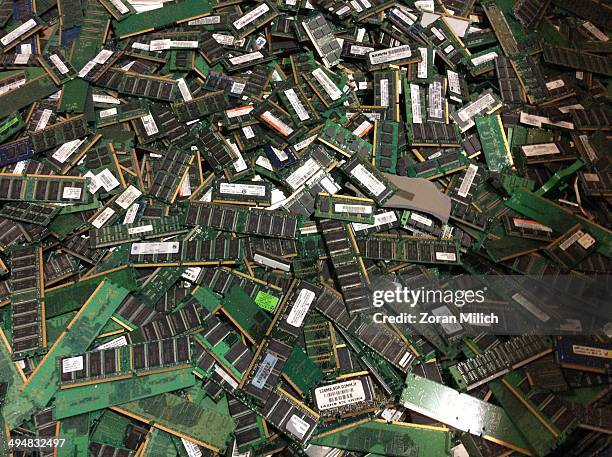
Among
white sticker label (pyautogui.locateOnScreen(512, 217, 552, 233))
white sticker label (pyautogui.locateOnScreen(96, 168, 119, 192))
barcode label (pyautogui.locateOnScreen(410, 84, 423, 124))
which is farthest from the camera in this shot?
barcode label (pyautogui.locateOnScreen(410, 84, 423, 124))

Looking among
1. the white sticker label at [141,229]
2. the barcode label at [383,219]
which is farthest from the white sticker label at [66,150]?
the barcode label at [383,219]

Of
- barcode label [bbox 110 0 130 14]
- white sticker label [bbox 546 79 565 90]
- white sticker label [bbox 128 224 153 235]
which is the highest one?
barcode label [bbox 110 0 130 14]

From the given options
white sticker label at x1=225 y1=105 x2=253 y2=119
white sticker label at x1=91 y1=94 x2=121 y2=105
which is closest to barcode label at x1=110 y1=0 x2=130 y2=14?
white sticker label at x1=91 y1=94 x2=121 y2=105

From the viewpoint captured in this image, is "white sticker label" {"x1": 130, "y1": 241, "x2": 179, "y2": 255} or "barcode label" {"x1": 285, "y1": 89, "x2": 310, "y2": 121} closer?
"white sticker label" {"x1": 130, "y1": 241, "x2": 179, "y2": 255}

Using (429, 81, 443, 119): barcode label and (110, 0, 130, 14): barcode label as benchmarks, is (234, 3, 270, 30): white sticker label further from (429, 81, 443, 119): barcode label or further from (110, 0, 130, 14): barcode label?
(429, 81, 443, 119): barcode label

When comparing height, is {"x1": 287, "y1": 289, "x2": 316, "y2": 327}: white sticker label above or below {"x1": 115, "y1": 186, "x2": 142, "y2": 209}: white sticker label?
below

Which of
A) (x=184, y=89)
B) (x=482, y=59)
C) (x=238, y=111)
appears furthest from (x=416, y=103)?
(x=184, y=89)

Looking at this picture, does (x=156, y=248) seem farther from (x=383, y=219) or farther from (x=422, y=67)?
(x=422, y=67)

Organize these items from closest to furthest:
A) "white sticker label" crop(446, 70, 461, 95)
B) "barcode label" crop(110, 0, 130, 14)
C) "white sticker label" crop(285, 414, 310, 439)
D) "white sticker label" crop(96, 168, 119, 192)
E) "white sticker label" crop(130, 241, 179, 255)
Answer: "white sticker label" crop(285, 414, 310, 439) → "white sticker label" crop(130, 241, 179, 255) → "white sticker label" crop(96, 168, 119, 192) → "white sticker label" crop(446, 70, 461, 95) → "barcode label" crop(110, 0, 130, 14)
